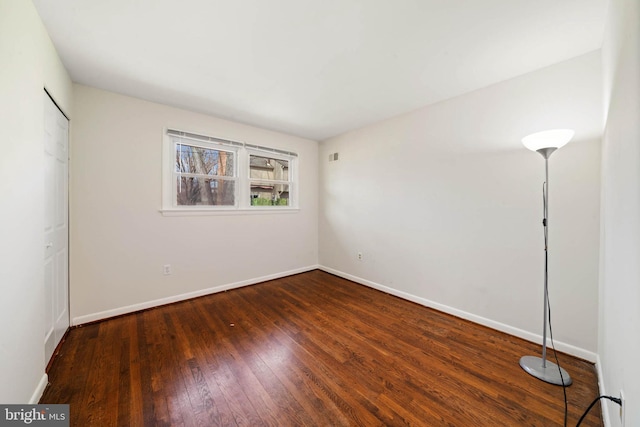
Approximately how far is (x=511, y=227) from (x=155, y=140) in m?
3.99

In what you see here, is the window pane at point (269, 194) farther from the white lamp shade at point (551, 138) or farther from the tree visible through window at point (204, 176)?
the white lamp shade at point (551, 138)

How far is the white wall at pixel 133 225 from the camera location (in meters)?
2.38

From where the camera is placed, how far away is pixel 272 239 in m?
3.87

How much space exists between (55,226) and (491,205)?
4029 millimetres

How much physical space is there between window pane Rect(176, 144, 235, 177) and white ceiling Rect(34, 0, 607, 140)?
0.66m

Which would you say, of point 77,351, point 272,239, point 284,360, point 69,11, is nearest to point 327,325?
point 284,360

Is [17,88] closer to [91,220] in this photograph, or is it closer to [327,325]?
[91,220]

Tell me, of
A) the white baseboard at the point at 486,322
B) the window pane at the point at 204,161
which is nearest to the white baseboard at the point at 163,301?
the white baseboard at the point at 486,322

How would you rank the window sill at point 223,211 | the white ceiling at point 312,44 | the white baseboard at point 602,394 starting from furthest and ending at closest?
the window sill at point 223,211
the white ceiling at point 312,44
the white baseboard at point 602,394

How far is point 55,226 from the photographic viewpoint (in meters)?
1.98

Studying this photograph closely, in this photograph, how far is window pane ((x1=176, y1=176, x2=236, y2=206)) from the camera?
3.07 meters

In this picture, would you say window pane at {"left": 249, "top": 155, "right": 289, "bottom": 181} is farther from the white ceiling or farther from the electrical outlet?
the electrical outlet

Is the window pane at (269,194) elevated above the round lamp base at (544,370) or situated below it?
above

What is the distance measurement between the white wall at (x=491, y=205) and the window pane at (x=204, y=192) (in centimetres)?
202
